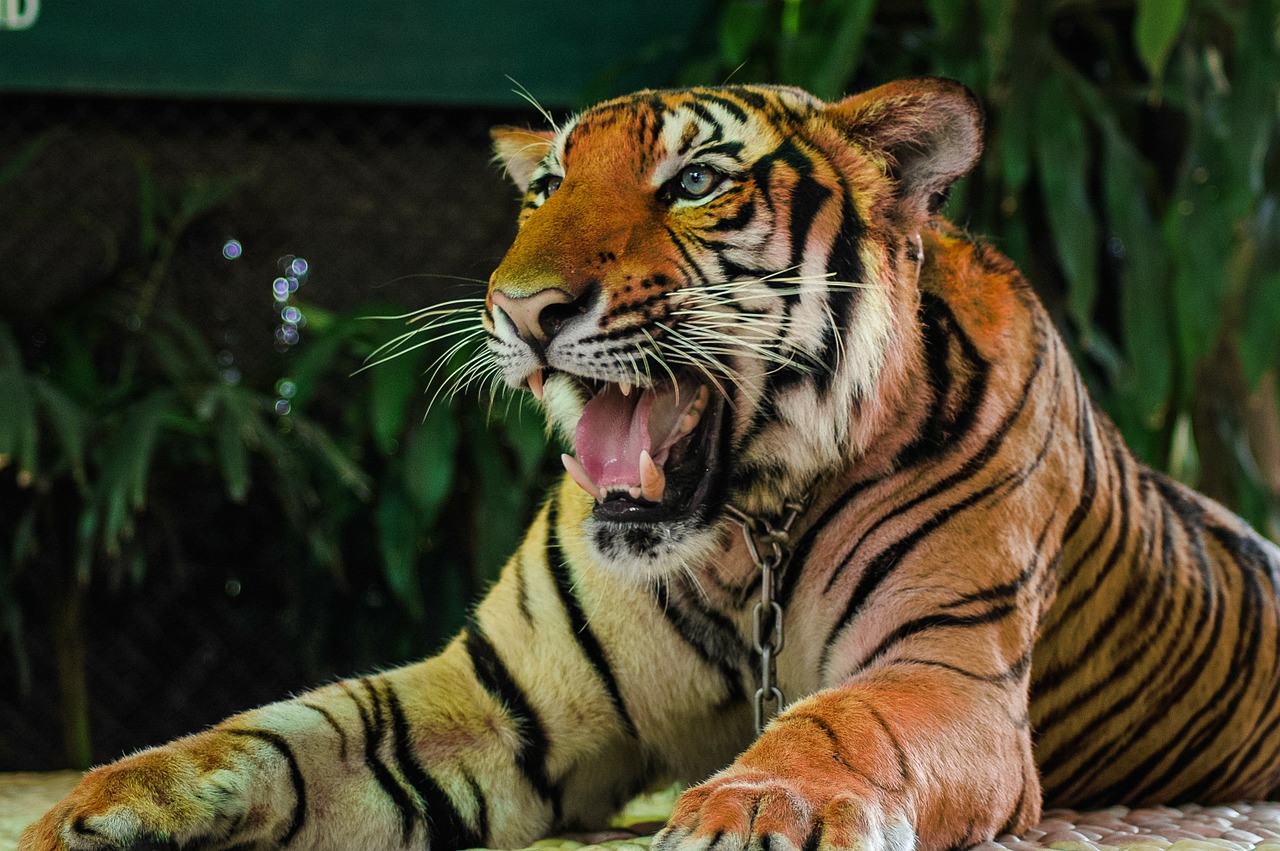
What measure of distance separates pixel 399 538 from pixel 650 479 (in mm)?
1970

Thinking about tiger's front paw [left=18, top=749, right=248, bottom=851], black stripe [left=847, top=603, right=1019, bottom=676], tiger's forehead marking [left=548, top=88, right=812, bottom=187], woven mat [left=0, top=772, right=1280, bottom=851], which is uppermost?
tiger's forehead marking [left=548, top=88, right=812, bottom=187]

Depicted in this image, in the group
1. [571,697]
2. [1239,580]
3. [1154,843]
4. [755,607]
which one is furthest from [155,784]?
[1239,580]

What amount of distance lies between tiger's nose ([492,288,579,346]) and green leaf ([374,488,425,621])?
1951mm

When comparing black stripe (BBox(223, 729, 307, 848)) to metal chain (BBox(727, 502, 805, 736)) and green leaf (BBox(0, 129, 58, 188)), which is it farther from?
green leaf (BBox(0, 129, 58, 188))

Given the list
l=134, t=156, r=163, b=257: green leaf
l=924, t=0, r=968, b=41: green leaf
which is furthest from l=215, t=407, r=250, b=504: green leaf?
l=924, t=0, r=968, b=41: green leaf

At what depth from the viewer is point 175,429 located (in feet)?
10.1

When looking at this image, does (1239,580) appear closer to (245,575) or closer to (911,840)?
(911,840)

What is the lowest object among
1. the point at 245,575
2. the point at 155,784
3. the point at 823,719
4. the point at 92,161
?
the point at 245,575

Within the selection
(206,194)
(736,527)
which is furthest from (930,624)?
(206,194)

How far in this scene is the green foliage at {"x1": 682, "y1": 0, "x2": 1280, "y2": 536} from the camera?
10.4 ft

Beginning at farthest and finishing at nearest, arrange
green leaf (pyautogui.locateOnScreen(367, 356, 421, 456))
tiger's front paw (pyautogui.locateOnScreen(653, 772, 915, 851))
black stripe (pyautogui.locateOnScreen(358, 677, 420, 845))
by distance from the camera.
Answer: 1. green leaf (pyautogui.locateOnScreen(367, 356, 421, 456))
2. black stripe (pyautogui.locateOnScreen(358, 677, 420, 845))
3. tiger's front paw (pyautogui.locateOnScreen(653, 772, 915, 851))

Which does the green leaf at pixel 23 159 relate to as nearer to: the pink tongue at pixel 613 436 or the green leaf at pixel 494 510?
the green leaf at pixel 494 510

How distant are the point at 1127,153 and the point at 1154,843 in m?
2.33

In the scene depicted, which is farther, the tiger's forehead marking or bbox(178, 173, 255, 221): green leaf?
bbox(178, 173, 255, 221): green leaf
